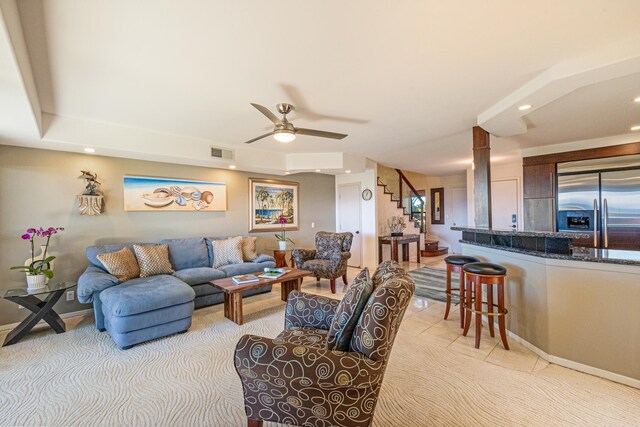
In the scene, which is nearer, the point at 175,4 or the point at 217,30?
the point at 175,4

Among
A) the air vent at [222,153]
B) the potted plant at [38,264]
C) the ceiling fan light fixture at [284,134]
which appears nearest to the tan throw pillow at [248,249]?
the air vent at [222,153]

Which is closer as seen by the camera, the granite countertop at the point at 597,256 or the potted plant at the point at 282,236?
the granite countertop at the point at 597,256

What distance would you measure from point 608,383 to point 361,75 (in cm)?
312

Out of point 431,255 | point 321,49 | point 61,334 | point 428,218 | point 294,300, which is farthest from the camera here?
point 428,218

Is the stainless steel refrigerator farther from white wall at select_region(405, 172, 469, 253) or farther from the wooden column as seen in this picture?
white wall at select_region(405, 172, 469, 253)

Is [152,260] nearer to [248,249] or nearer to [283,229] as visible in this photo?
[248,249]

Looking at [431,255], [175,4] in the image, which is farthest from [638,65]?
[431,255]

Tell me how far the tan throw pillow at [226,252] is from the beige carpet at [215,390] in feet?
5.73

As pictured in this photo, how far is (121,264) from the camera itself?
3.49m

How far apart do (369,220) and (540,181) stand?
3323mm

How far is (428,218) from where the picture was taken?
8.77m

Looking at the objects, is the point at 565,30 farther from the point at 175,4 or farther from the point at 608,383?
the point at 608,383

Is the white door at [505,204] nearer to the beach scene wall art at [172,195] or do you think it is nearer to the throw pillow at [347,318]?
the throw pillow at [347,318]

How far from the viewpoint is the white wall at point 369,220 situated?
6211 millimetres
